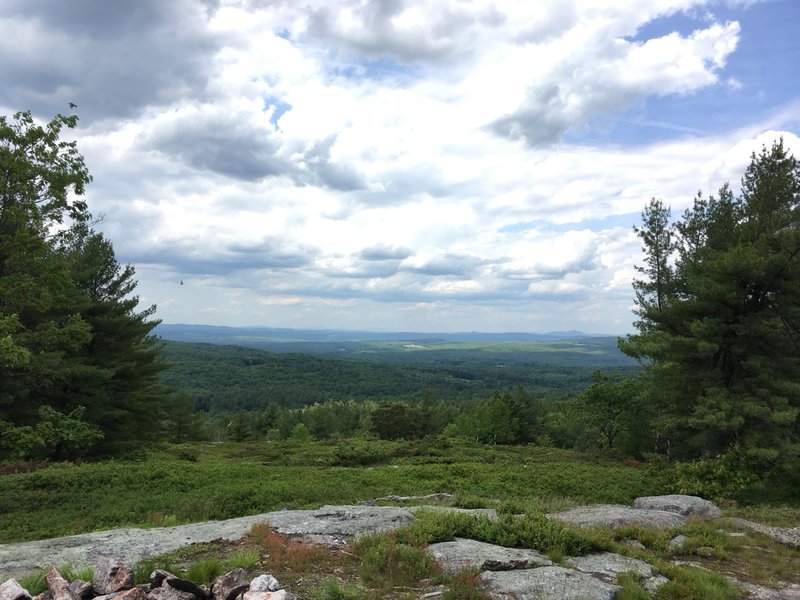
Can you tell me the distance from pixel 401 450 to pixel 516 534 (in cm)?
2466

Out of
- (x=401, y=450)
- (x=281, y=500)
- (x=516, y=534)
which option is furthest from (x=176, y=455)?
(x=516, y=534)

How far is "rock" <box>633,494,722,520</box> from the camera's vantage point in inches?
543

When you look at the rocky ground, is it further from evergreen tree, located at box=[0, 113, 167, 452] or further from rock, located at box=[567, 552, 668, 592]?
evergreen tree, located at box=[0, 113, 167, 452]

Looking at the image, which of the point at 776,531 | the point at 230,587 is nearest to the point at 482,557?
the point at 230,587

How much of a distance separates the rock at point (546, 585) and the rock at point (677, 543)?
3444mm

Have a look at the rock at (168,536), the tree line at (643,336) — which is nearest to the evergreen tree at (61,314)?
the tree line at (643,336)

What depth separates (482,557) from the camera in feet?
25.3

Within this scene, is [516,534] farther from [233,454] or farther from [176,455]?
[233,454]

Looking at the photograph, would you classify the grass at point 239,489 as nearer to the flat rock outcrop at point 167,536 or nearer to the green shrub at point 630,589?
the flat rock outcrop at point 167,536

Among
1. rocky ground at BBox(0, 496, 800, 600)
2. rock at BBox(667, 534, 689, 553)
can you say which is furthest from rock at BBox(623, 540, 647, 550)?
rocky ground at BBox(0, 496, 800, 600)

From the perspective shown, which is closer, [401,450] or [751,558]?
[751,558]

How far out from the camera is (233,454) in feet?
113

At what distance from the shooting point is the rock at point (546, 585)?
21.1ft

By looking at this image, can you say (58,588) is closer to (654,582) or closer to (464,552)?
(464,552)
